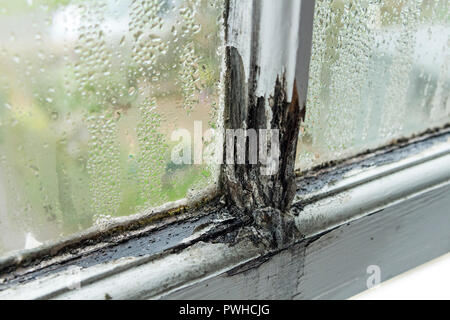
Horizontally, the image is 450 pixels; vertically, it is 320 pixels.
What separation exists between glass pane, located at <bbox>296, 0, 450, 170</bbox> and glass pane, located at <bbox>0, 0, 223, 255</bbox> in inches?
6.1

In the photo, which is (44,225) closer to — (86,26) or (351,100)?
(86,26)

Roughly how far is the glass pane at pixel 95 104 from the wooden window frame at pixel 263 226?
0.09ft

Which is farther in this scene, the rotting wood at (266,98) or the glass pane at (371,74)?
the glass pane at (371,74)

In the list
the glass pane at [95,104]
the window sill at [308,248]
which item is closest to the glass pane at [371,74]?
the window sill at [308,248]

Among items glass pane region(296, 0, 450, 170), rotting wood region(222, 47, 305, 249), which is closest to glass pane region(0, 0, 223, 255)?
rotting wood region(222, 47, 305, 249)

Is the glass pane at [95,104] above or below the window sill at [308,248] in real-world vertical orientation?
above

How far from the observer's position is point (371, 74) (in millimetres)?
626

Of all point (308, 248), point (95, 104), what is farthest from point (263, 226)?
point (95, 104)

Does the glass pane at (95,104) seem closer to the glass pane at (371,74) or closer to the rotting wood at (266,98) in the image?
the rotting wood at (266,98)

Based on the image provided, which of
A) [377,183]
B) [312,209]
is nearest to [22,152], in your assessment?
[312,209]

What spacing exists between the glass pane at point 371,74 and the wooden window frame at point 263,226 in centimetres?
5

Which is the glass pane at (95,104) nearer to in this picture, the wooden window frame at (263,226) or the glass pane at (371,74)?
the wooden window frame at (263,226)

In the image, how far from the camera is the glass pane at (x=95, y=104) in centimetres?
A: 39

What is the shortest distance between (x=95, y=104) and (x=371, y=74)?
0.40 meters
